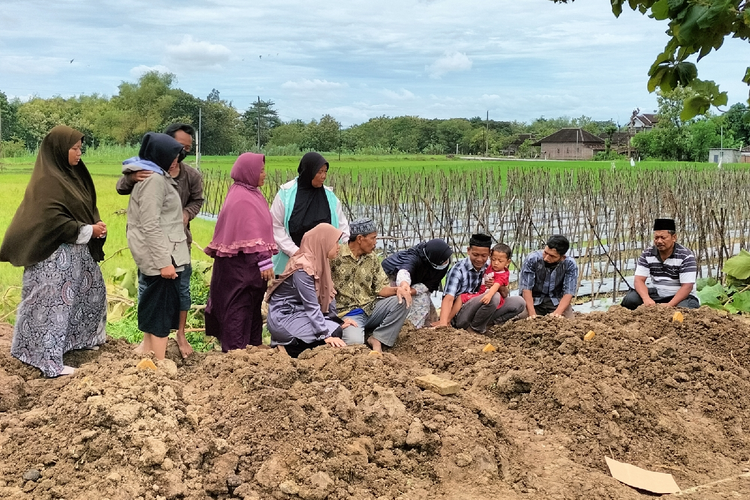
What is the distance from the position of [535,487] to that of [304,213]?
7.39 feet

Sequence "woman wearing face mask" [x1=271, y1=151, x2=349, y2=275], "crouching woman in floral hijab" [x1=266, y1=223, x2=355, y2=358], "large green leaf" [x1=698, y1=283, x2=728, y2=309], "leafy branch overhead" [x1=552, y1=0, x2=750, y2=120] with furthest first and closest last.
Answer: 1. "large green leaf" [x1=698, y1=283, x2=728, y2=309]
2. "woman wearing face mask" [x1=271, y1=151, x2=349, y2=275]
3. "crouching woman in floral hijab" [x1=266, y1=223, x2=355, y2=358]
4. "leafy branch overhead" [x1=552, y1=0, x2=750, y2=120]

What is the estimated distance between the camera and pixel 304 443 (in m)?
2.40

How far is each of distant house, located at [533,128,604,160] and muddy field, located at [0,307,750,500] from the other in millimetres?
44626

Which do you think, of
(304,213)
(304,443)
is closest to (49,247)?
(304,213)

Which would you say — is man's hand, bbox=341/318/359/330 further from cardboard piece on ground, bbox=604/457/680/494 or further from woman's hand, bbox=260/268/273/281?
cardboard piece on ground, bbox=604/457/680/494

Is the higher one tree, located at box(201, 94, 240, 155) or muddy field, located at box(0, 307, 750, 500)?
tree, located at box(201, 94, 240, 155)

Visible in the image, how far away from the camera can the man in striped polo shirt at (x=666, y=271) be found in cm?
466

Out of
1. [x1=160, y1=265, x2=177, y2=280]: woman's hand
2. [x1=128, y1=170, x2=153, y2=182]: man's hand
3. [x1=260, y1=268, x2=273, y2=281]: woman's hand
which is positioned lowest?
[x1=260, y1=268, x2=273, y2=281]: woman's hand

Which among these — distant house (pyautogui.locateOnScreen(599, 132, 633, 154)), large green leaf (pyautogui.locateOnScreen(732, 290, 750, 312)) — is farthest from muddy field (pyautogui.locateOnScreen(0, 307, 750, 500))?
distant house (pyautogui.locateOnScreen(599, 132, 633, 154))

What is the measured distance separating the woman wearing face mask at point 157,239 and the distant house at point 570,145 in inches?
1771

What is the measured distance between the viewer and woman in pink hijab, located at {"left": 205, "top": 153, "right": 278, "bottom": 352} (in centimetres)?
376

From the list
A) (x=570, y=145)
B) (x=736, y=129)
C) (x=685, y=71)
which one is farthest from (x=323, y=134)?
(x=570, y=145)

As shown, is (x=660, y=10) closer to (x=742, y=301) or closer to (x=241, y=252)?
(x=241, y=252)

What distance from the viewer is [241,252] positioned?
3.78 m
